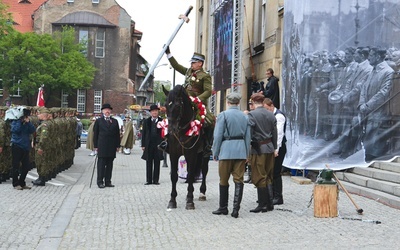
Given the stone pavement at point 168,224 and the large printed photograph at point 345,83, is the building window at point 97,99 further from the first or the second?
the stone pavement at point 168,224

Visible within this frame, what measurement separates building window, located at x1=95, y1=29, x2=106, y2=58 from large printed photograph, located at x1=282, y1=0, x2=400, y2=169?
58.0m

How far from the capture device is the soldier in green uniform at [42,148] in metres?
14.7

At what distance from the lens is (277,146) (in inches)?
435

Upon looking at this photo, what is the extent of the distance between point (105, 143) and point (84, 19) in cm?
5847

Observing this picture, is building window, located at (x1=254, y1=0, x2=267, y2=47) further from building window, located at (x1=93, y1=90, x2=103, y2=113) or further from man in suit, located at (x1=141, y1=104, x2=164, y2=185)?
building window, located at (x1=93, y1=90, x2=103, y2=113)

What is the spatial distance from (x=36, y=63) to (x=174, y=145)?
55.9 metres

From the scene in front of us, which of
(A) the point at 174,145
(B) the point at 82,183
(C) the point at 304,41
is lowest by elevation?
(B) the point at 82,183

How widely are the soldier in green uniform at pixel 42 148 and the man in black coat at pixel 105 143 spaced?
113cm

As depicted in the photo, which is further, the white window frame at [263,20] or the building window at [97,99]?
the building window at [97,99]

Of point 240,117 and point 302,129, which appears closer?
point 240,117

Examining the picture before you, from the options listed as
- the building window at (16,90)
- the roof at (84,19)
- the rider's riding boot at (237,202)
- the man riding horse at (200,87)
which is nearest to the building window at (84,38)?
the roof at (84,19)

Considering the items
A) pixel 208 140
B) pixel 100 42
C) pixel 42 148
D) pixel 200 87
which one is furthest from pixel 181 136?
pixel 100 42

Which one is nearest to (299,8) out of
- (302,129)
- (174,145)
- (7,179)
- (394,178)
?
(302,129)

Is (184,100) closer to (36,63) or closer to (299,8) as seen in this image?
(299,8)
